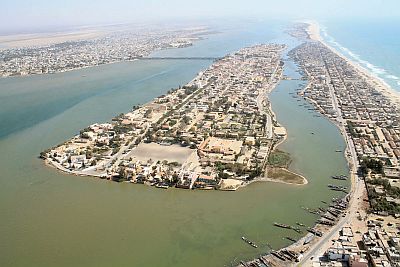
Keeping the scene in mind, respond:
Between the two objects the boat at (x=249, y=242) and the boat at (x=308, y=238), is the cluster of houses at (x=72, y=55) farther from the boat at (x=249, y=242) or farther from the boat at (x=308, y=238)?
the boat at (x=308, y=238)

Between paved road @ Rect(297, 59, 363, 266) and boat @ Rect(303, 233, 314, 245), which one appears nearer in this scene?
paved road @ Rect(297, 59, 363, 266)

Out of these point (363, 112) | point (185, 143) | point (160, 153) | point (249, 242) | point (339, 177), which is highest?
point (363, 112)

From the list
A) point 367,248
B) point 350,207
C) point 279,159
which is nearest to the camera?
point 367,248

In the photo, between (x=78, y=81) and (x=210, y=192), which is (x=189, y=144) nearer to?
(x=210, y=192)

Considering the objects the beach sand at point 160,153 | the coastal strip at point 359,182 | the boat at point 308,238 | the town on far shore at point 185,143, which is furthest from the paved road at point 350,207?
the beach sand at point 160,153

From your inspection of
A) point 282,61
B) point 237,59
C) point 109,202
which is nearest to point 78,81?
point 237,59

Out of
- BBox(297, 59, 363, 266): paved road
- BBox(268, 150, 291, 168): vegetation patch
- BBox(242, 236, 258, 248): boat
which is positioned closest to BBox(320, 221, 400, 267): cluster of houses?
BBox(297, 59, 363, 266): paved road

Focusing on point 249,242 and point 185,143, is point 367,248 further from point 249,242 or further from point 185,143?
point 185,143

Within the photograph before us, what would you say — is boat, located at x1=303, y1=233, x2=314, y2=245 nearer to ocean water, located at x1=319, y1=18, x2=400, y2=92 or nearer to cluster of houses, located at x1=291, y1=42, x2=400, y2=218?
cluster of houses, located at x1=291, y1=42, x2=400, y2=218

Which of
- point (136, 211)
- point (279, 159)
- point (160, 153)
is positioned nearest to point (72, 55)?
point (160, 153)
